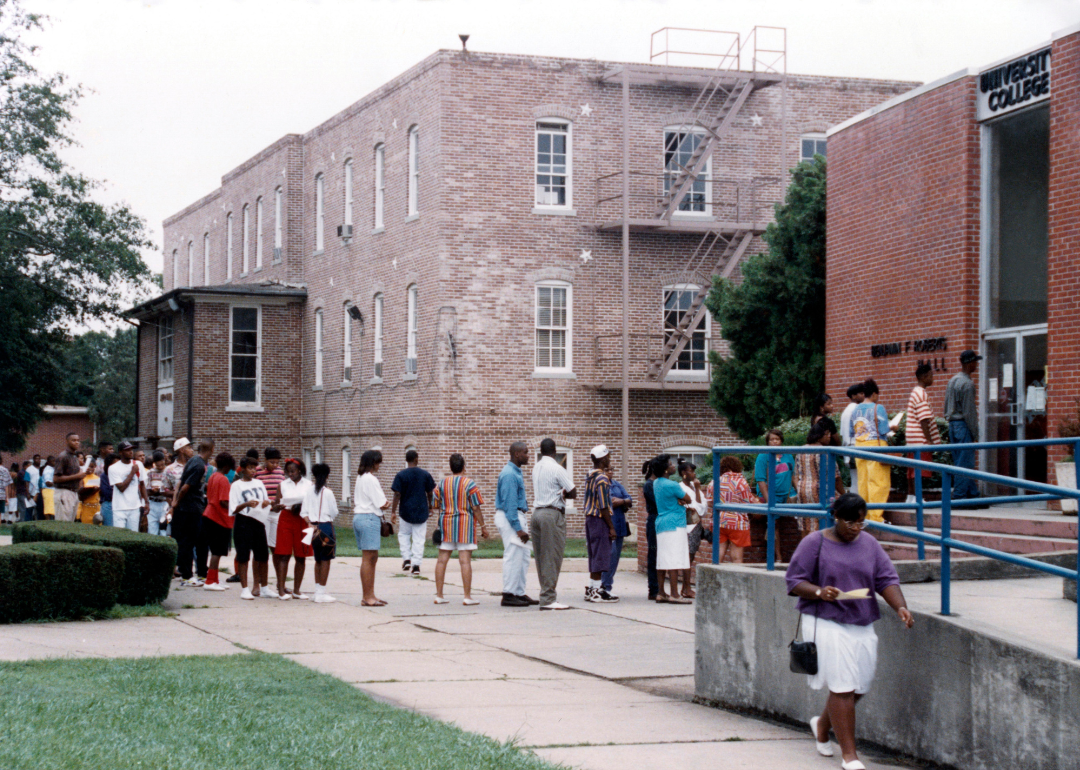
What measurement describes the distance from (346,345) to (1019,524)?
25717mm

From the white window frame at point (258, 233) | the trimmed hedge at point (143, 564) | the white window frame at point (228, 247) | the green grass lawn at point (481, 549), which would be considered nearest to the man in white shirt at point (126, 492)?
the trimmed hedge at point (143, 564)

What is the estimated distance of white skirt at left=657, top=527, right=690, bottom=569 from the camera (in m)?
15.6

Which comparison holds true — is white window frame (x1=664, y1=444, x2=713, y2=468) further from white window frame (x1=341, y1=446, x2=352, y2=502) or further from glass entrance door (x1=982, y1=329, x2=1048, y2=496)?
glass entrance door (x1=982, y1=329, x2=1048, y2=496)

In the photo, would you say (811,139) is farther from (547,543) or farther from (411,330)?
(547,543)

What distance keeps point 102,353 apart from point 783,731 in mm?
77171

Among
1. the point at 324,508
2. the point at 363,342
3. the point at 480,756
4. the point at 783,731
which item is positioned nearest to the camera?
the point at 480,756

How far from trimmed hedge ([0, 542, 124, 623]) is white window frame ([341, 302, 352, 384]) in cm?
2304

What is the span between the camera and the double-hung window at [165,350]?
1649 inches

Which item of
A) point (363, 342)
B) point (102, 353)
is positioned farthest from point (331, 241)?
point (102, 353)

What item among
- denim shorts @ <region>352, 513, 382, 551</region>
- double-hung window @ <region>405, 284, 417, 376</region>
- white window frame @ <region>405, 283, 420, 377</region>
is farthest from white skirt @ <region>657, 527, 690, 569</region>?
double-hung window @ <region>405, 284, 417, 376</region>

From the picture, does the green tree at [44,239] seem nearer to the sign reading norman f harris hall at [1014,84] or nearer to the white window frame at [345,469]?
the white window frame at [345,469]

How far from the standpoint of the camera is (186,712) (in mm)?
7922

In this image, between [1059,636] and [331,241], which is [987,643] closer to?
[1059,636]

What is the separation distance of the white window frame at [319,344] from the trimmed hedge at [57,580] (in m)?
25.2
